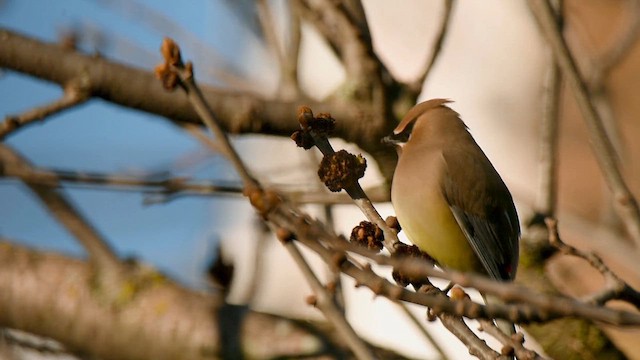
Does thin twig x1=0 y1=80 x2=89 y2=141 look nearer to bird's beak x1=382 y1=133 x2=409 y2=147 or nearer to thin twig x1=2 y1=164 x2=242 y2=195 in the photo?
thin twig x1=2 y1=164 x2=242 y2=195

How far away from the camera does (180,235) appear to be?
732 cm

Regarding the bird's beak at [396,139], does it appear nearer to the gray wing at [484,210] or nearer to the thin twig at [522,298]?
the gray wing at [484,210]

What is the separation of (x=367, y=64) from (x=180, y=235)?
4.22 meters

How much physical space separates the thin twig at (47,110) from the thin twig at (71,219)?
53 cm

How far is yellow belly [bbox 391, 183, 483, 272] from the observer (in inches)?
126

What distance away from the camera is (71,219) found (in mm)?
4012

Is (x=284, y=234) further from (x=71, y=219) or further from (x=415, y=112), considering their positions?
(x=71, y=219)

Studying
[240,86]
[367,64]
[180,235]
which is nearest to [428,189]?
[367,64]

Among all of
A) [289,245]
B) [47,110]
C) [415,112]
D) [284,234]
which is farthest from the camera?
A: [415,112]

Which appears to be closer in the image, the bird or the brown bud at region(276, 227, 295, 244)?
the brown bud at region(276, 227, 295, 244)

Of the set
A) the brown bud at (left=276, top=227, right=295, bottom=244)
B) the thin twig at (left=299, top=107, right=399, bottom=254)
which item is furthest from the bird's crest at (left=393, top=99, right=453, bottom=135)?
the brown bud at (left=276, top=227, right=295, bottom=244)

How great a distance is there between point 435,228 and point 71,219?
4.83 ft

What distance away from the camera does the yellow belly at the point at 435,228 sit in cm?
320

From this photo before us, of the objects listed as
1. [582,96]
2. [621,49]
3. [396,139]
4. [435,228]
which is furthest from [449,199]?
[621,49]
